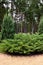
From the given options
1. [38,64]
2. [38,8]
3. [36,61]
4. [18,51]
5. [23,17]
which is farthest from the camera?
[23,17]

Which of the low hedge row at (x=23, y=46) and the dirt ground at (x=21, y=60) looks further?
the low hedge row at (x=23, y=46)

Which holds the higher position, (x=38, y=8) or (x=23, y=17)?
Result: (x=38, y=8)

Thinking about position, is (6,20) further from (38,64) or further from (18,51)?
(38,64)

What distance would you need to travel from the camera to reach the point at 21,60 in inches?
281

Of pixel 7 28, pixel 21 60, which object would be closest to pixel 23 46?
pixel 21 60

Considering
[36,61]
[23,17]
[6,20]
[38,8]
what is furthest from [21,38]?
[23,17]

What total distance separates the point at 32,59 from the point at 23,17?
16289 mm

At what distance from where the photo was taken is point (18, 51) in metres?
7.56

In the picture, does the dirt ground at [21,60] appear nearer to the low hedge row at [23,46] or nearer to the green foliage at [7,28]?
the low hedge row at [23,46]

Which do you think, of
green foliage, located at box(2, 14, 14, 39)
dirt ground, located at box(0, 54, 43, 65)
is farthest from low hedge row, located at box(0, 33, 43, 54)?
green foliage, located at box(2, 14, 14, 39)

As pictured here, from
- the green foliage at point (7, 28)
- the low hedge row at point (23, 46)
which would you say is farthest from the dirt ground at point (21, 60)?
the green foliage at point (7, 28)

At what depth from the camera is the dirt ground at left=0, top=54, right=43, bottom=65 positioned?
21.8ft

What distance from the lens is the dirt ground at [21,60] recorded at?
261 inches

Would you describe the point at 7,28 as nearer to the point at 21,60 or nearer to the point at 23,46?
the point at 23,46
